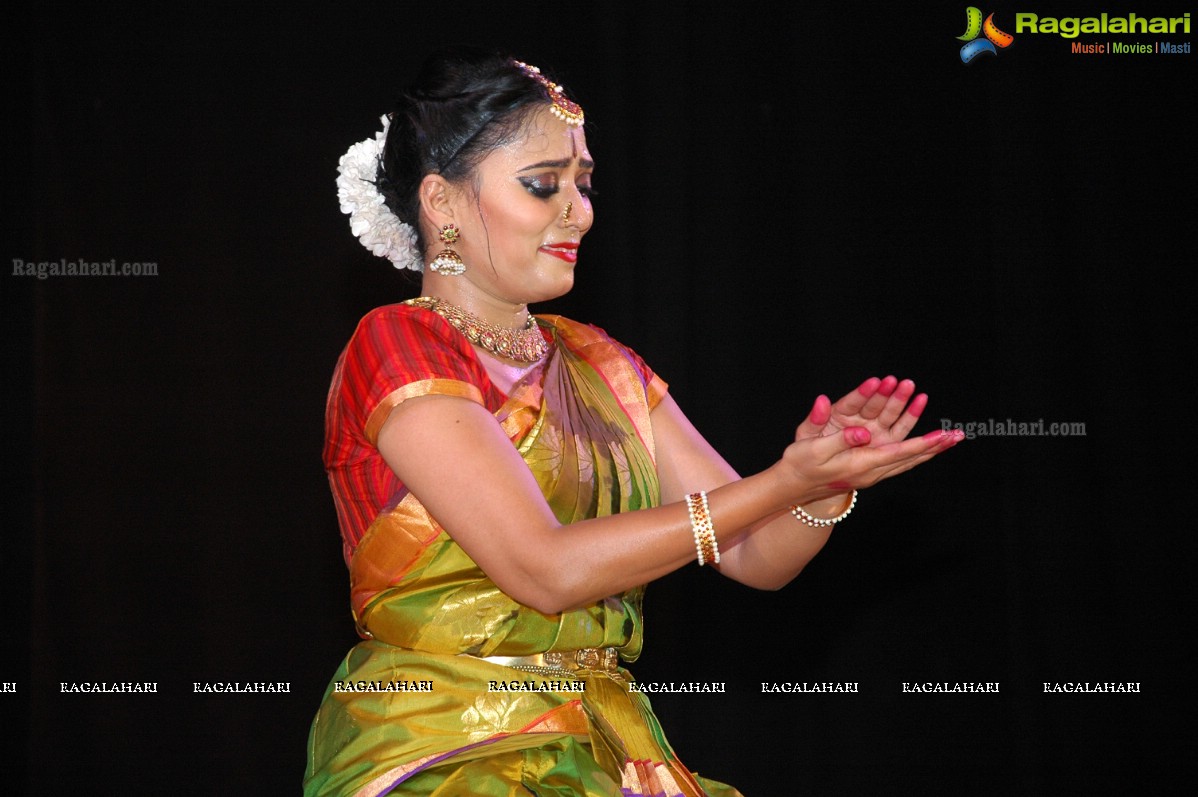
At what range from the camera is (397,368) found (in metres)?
1.59

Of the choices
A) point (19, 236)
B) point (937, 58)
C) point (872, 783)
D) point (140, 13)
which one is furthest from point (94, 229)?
point (872, 783)

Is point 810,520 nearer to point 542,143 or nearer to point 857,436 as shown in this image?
point 857,436

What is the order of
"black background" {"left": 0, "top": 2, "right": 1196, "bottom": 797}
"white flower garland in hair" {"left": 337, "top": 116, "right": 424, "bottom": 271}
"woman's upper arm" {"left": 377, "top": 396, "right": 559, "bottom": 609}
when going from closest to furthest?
"woman's upper arm" {"left": 377, "top": 396, "right": 559, "bottom": 609} < "white flower garland in hair" {"left": 337, "top": 116, "right": 424, "bottom": 271} < "black background" {"left": 0, "top": 2, "right": 1196, "bottom": 797}

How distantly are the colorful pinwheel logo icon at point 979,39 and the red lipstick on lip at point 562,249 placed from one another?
1796mm

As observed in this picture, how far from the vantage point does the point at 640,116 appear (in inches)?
122

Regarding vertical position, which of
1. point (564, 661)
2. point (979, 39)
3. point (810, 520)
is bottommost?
point (564, 661)

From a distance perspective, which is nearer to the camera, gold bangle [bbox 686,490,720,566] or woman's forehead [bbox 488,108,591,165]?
gold bangle [bbox 686,490,720,566]

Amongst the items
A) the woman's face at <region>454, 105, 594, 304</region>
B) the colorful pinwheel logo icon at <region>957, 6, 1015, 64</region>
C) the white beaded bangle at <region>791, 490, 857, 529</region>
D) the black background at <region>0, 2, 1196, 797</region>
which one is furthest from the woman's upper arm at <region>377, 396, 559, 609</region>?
the colorful pinwheel logo icon at <region>957, 6, 1015, 64</region>

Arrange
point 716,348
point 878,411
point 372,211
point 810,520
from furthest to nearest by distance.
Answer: point 716,348, point 372,211, point 810,520, point 878,411

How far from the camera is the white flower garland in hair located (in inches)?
75.1

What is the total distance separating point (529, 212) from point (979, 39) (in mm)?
1866

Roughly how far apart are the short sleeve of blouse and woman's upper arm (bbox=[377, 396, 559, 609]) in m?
0.02

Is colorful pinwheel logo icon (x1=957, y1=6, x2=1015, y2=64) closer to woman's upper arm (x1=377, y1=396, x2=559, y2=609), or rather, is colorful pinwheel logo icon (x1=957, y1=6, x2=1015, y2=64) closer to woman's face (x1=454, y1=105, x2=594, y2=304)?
woman's face (x1=454, y1=105, x2=594, y2=304)

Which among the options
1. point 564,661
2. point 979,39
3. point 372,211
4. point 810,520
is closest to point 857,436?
point 810,520
